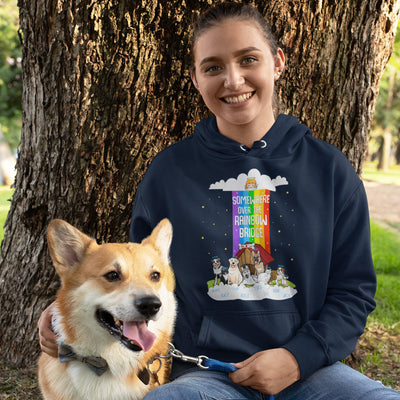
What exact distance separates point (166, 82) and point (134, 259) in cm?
139

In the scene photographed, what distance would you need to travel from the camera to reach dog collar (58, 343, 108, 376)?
2.05 metres

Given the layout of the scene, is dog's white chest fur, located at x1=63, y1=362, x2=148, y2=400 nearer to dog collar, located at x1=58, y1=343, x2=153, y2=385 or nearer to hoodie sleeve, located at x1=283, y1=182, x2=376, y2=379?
dog collar, located at x1=58, y1=343, x2=153, y2=385

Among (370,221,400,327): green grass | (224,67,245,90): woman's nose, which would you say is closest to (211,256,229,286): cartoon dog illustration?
(224,67,245,90): woman's nose

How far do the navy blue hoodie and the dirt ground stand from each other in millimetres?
11342

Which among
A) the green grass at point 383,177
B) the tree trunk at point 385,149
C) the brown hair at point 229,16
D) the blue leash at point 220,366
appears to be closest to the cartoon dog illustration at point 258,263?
the blue leash at point 220,366

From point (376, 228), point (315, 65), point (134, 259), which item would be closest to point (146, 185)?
point (134, 259)

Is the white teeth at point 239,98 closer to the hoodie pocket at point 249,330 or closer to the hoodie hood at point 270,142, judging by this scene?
the hoodie hood at point 270,142

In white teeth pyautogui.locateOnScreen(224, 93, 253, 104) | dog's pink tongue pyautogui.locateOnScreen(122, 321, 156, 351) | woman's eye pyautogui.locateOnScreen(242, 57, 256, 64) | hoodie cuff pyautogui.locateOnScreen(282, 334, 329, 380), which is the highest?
woman's eye pyautogui.locateOnScreen(242, 57, 256, 64)

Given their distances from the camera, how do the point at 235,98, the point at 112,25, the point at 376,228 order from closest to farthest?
the point at 235,98, the point at 112,25, the point at 376,228

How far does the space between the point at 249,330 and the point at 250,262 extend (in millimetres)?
328

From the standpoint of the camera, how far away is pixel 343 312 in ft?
7.02

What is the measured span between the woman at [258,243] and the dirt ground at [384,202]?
1135 centimetres

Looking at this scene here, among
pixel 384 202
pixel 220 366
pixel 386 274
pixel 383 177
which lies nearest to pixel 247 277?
pixel 220 366

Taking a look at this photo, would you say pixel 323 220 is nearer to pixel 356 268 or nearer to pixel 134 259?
pixel 356 268
